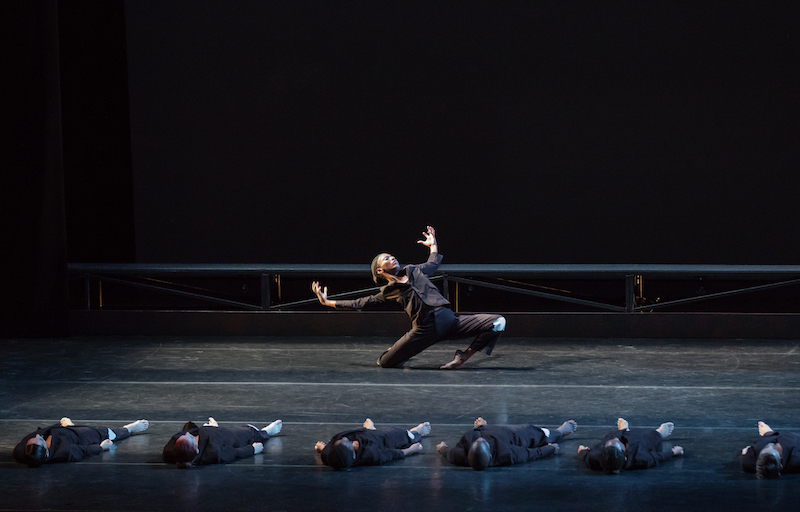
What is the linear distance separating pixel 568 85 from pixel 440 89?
160 centimetres

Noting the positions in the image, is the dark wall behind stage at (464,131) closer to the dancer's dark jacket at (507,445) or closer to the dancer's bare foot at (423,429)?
the dancer's bare foot at (423,429)

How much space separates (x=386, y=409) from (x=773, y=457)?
275 centimetres

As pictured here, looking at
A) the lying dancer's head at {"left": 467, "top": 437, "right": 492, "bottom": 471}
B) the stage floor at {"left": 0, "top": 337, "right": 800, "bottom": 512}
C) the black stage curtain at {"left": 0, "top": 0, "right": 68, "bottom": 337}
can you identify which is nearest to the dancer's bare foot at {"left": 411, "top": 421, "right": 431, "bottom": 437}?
the stage floor at {"left": 0, "top": 337, "right": 800, "bottom": 512}

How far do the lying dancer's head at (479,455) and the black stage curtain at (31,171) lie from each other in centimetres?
630

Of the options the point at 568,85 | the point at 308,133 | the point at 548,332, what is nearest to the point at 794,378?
→ the point at 548,332

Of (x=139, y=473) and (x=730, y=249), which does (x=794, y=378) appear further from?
(x=139, y=473)

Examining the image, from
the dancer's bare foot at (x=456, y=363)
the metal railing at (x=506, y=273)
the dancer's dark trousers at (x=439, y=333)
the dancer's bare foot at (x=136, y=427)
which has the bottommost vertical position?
the dancer's bare foot at (x=136, y=427)

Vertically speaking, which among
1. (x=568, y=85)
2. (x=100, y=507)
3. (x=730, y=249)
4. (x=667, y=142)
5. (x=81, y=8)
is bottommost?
(x=100, y=507)

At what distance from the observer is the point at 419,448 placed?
17.5 ft

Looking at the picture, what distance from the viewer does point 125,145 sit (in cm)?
1157

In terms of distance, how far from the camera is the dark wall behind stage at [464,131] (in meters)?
10.9

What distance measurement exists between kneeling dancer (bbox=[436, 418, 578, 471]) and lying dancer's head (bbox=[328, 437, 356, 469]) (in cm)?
56

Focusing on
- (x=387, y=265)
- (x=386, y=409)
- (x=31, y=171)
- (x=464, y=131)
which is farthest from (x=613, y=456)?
(x=31, y=171)

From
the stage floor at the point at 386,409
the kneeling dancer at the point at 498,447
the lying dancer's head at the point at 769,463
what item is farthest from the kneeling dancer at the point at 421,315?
the lying dancer's head at the point at 769,463
